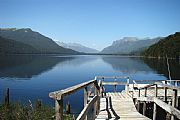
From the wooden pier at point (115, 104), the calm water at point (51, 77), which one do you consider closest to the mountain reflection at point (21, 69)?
the calm water at point (51, 77)

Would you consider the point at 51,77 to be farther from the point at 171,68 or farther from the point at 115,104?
the point at 115,104

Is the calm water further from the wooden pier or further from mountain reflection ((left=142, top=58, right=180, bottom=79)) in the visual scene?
the wooden pier

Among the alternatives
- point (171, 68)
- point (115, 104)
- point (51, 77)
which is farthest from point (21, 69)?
point (115, 104)

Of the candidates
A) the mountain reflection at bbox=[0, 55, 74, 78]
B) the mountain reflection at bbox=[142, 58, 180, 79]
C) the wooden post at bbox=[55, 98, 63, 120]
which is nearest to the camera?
the wooden post at bbox=[55, 98, 63, 120]

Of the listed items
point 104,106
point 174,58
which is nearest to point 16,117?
point 104,106

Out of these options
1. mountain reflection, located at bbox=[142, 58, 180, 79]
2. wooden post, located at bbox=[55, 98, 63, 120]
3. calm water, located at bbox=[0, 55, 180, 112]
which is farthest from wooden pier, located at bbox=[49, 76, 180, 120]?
mountain reflection, located at bbox=[142, 58, 180, 79]

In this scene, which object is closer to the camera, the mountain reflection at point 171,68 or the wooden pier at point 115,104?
the wooden pier at point 115,104

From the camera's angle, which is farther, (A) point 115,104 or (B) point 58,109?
(A) point 115,104

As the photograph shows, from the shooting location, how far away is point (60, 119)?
16.3ft

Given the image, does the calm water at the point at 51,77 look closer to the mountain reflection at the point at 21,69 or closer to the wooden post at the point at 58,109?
the mountain reflection at the point at 21,69

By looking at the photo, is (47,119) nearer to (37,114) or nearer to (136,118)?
(37,114)

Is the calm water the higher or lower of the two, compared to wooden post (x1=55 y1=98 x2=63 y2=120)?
lower

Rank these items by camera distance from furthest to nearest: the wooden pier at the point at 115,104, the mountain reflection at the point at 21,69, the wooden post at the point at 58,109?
the mountain reflection at the point at 21,69 < the wooden pier at the point at 115,104 < the wooden post at the point at 58,109

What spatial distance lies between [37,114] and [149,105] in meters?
9.90
